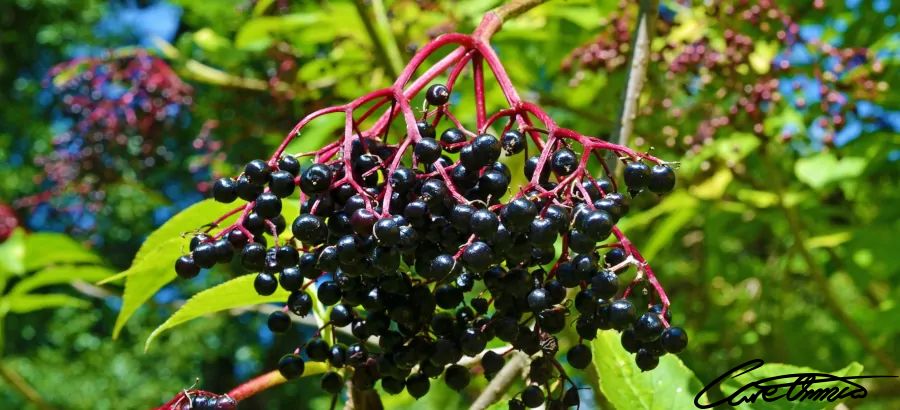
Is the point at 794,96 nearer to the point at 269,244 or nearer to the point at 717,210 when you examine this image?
the point at 717,210

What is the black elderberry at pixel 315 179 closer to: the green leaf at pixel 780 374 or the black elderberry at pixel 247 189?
the black elderberry at pixel 247 189

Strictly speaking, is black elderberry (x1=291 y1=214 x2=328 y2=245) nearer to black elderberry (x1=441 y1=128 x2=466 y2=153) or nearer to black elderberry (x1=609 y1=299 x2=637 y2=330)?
black elderberry (x1=441 y1=128 x2=466 y2=153)

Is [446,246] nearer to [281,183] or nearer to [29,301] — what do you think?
[281,183]

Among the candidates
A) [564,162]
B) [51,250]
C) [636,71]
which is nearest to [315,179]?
[564,162]

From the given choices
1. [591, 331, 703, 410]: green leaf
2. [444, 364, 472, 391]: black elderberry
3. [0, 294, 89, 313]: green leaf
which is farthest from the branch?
[0, 294, 89, 313]: green leaf

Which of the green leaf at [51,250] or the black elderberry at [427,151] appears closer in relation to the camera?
the black elderberry at [427,151]

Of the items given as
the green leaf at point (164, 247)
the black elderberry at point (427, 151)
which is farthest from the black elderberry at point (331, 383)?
the black elderberry at point (427, 151)

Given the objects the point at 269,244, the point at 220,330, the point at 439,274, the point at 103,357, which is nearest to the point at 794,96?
the point at 269,244
